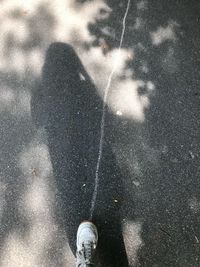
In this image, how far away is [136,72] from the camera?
4.80 metres

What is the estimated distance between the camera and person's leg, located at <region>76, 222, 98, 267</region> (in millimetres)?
3516

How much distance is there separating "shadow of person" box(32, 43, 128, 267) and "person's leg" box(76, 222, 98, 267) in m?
0.14

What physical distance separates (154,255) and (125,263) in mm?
340

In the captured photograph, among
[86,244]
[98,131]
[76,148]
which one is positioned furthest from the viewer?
[98,131]

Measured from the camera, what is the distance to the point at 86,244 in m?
3.65

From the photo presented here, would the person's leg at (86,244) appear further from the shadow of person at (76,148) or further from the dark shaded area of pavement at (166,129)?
the dark shaded area of pavement at (166,129)

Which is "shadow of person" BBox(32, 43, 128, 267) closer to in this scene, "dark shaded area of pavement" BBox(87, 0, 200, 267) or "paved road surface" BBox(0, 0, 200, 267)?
"paved road surface" BBox(0, 0, 200, 267)

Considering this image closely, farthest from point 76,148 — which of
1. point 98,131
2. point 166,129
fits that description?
point 166,129

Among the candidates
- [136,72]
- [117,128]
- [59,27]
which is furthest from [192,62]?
[59,27]

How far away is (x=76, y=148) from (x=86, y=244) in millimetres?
1212

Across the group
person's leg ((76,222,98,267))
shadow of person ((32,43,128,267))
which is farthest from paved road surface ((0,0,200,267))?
person's leg ((76,222,98,267))

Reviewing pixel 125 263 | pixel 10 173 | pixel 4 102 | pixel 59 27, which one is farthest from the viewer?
pixel 59 27

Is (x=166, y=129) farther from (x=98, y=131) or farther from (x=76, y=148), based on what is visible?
(x=76, y=148)

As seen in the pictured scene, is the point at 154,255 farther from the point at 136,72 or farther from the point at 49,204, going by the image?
the point at 136,72
